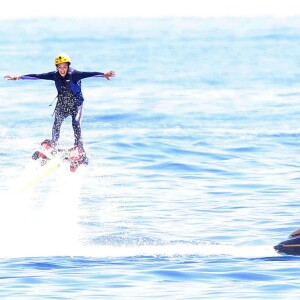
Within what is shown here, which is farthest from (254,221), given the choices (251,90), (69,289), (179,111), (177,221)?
(251,90)

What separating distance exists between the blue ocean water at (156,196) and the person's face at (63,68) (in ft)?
11.2

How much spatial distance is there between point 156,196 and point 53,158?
10.6 meters

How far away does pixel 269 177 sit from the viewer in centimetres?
4691

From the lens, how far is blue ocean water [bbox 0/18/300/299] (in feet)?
96.0

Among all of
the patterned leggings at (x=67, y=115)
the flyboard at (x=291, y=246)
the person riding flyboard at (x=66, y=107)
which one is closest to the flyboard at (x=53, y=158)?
the person riding flyboard at (x=66, y=107)

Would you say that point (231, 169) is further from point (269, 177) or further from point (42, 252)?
point (42, 252)

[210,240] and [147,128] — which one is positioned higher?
[147,128]

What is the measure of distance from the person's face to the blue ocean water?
341 centimetres

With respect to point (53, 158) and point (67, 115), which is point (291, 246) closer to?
point (53, 158)

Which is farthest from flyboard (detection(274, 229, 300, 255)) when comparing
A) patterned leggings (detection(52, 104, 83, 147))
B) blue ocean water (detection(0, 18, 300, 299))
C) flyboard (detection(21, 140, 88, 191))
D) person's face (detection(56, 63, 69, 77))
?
person's face (detection(56, 63, 69, 77))

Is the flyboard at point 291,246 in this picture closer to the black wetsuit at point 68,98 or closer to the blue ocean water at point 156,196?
the blue ocean water at point 156,196

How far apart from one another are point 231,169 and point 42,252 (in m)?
17.4

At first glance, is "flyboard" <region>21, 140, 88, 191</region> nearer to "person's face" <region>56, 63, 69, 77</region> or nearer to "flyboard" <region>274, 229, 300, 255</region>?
"person's face" <region>56, 63, 69, 77</region>

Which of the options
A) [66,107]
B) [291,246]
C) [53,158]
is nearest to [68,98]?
[66,107]
